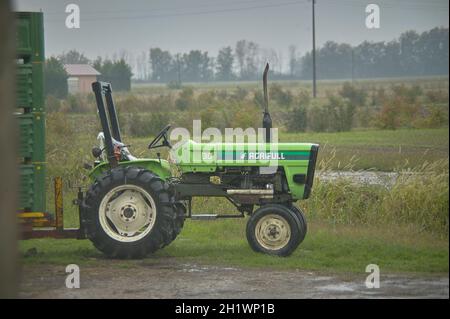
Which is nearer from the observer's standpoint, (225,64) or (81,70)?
(81,70)

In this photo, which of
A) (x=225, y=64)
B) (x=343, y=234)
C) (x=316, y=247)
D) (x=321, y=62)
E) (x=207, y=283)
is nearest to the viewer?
(x=207, y=283)

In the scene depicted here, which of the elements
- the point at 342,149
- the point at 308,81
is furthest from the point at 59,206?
the point at 308,81

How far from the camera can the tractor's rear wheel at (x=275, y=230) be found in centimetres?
1120

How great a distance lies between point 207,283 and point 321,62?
214 ft

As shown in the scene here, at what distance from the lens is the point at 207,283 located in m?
9.79

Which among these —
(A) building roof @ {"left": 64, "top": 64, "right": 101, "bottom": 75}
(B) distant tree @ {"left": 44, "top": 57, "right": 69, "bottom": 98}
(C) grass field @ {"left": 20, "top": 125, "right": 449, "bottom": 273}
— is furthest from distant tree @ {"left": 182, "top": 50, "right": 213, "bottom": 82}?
(C) grass field @ {"left": 20, "top": 125, "right": 449, "bottom": 273}

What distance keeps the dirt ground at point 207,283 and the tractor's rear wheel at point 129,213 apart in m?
0.29

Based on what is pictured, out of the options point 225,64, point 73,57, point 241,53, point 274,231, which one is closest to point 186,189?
point 274,231

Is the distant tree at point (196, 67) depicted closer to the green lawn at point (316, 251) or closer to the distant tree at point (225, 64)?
the distant tree at point (225, 64)

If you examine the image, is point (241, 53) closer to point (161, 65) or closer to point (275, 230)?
point (161, 65)

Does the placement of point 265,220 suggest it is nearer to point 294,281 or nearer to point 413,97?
point 294,281

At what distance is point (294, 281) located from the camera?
388 inches

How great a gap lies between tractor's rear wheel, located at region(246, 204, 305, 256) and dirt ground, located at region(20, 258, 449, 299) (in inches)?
31.9

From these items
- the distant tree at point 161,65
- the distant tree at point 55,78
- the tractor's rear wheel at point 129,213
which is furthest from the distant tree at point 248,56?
the tractor's rear wheel at point 129,213
